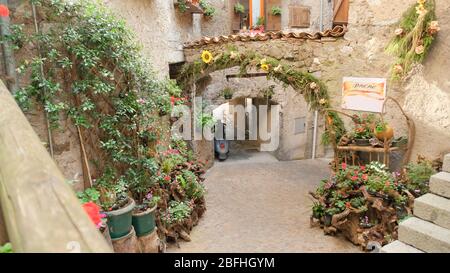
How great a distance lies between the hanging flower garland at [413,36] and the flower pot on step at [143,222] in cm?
370

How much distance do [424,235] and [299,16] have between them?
27.3 ft

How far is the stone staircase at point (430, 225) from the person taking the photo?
7.99ft

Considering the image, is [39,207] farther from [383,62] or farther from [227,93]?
[227,93]

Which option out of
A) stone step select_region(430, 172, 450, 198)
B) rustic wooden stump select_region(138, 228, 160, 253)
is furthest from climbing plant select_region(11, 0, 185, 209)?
stone step select_region(430, 172, 450, 198)

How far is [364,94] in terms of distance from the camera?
189 inches

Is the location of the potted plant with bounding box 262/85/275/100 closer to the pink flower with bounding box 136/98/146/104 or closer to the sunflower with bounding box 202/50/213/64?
the sunflower with bounding box 202/50/213/64

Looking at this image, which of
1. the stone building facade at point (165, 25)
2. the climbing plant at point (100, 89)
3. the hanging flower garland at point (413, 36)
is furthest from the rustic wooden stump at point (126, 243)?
the hanging flower garland at point (413, 36)

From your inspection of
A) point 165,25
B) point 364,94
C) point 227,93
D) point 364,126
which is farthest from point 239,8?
point 364,126

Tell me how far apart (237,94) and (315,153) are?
3049 mm

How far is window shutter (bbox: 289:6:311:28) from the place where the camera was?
947 cm

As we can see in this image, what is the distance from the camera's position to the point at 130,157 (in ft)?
13.1

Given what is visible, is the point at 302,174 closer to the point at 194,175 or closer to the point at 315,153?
the point at 315,153
